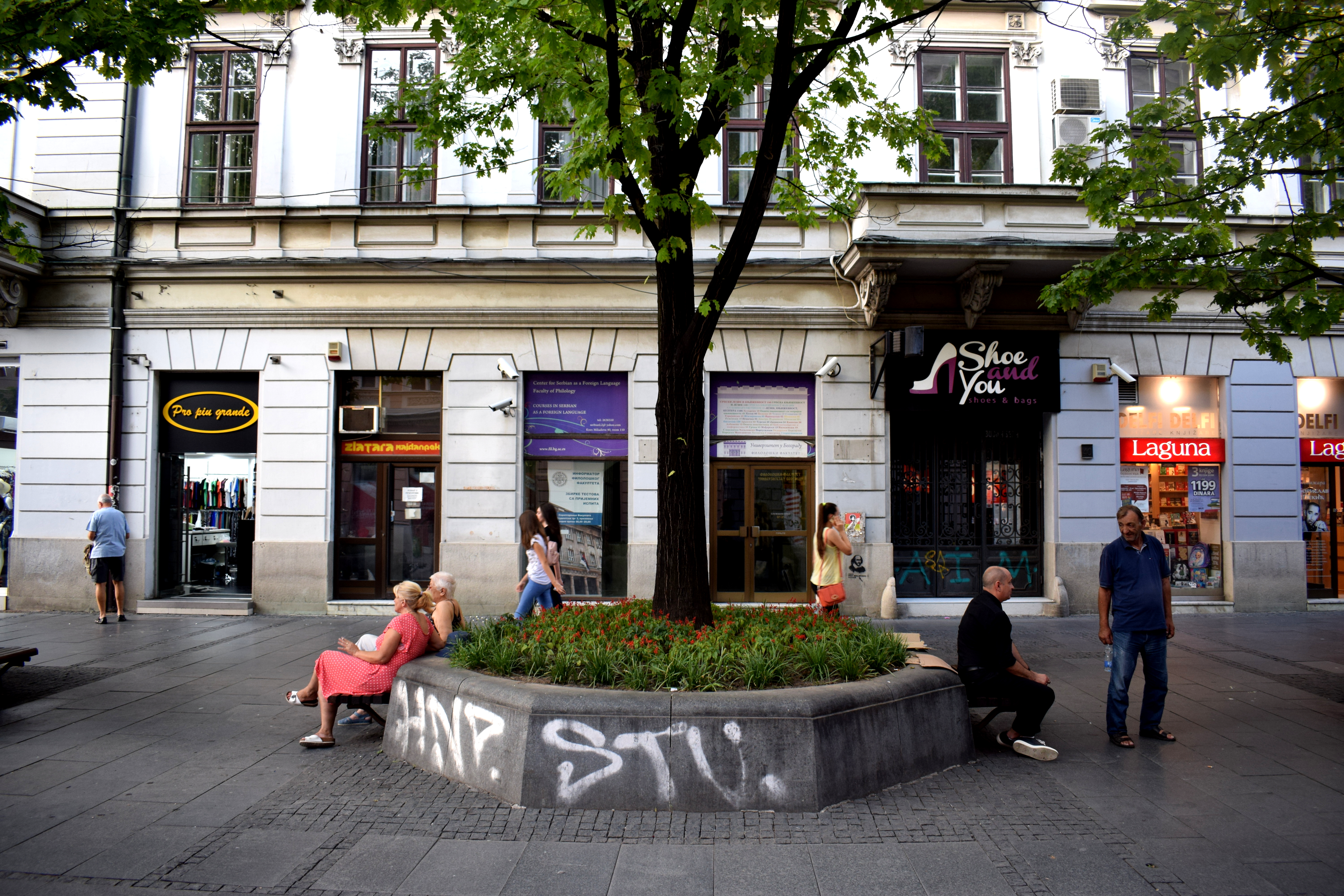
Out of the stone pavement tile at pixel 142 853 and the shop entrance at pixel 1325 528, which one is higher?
the shop entrance at pixel 1325 528

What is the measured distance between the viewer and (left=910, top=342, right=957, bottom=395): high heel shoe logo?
11.8m

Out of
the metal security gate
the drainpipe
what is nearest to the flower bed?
the metal security gate

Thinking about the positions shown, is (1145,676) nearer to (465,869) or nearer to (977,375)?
(465,869)

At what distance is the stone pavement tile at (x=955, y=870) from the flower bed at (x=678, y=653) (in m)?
1.27

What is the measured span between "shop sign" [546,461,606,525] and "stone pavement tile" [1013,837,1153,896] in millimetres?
8501

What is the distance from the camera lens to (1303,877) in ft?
12.9

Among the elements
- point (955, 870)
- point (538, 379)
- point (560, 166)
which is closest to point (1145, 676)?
point (955, 870)

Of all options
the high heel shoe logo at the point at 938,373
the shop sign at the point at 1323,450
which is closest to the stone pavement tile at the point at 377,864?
the high heel shoe logo at the point at 938,373

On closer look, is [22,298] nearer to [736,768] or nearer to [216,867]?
[216,867]

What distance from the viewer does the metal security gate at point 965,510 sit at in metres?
12.2

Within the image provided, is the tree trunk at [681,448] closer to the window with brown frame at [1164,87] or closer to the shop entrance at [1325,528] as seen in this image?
the window with brown frame at [1164,87]

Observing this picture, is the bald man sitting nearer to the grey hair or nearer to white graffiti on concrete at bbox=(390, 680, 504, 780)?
white graffiti on concrete at bbox=(390, 680, 504, 780)

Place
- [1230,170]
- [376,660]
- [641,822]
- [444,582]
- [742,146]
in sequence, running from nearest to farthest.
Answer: [641,822]
[376,660]
[444,582]
[1230,170]
[742,146]

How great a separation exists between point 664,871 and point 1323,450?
44.2 feet
